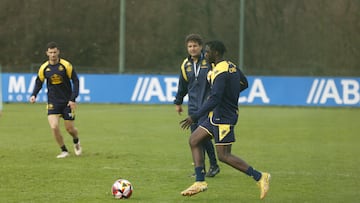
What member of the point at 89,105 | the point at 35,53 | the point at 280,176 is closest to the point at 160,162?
the point at 280,176

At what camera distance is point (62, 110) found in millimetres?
14141

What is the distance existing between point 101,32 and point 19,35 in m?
6.14

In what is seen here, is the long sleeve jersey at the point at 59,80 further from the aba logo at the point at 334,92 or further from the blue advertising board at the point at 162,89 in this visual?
the aba logo at the point at 334,92

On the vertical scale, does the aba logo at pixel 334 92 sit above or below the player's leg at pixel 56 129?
below

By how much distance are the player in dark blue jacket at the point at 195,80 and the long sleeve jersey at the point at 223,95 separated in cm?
127

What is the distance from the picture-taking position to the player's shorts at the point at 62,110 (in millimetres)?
14102

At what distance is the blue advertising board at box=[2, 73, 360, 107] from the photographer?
102ft

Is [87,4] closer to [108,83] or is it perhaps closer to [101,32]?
[101,32]

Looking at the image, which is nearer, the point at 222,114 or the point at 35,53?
the point at 222,114

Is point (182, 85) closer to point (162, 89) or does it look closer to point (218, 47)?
point (218, 47)

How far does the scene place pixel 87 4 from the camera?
56.4 m

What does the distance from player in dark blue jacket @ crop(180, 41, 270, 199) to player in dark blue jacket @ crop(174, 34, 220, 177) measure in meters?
1.27

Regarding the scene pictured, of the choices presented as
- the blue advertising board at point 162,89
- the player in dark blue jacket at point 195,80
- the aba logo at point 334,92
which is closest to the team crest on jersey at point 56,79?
the player in dark blue jacket at point 195,80

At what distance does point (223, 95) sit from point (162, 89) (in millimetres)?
21949
